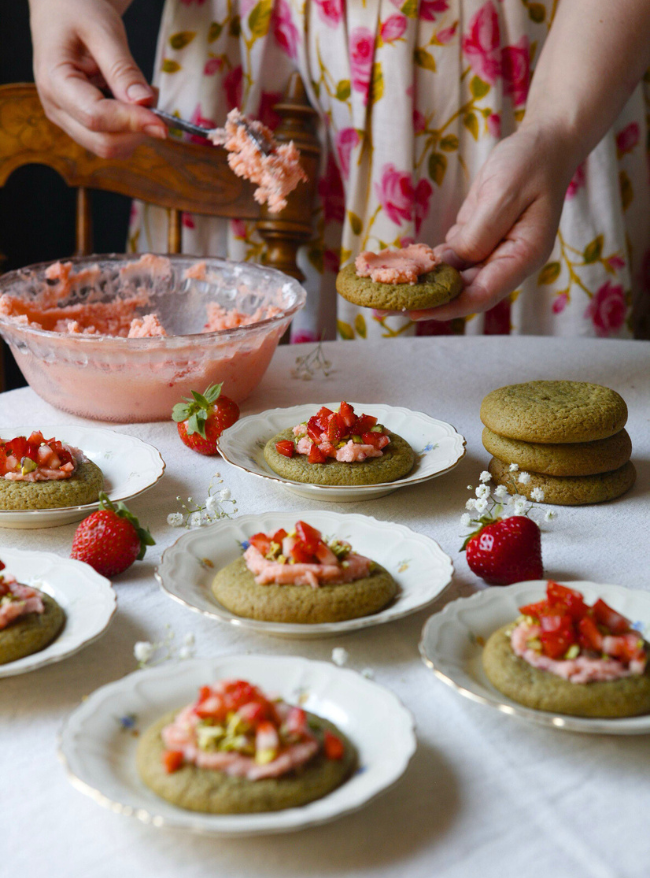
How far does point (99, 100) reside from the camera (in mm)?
1991

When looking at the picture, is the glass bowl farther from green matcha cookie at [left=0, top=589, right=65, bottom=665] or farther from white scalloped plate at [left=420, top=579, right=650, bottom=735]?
white scalloped plate at [left=420, top=579, right=650, bottom=735]

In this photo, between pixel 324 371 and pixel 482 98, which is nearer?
pixel 324 371

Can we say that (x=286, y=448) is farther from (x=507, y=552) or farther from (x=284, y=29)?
(x=284, y=29)

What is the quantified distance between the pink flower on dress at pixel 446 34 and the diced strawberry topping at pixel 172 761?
7.22 feet

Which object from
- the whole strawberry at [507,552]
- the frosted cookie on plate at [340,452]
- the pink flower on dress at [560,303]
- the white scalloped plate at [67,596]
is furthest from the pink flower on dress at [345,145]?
the white scalloped plate at [67,596]

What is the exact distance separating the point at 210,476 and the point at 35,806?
801 millimetres

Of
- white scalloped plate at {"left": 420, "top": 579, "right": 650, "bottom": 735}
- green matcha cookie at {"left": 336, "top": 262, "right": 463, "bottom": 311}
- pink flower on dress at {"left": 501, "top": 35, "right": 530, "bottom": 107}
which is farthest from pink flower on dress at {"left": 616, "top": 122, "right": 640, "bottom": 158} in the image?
white scalloped plate at {"left": 420, "top": 579, "right": 650, "bottom": 735}

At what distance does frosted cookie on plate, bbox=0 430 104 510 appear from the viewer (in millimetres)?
1300

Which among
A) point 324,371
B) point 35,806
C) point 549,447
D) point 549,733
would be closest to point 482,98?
point 324,371

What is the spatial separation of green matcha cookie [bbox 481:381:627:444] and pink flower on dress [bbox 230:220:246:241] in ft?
4.95

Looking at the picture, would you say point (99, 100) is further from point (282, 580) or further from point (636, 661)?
point (636, 661)

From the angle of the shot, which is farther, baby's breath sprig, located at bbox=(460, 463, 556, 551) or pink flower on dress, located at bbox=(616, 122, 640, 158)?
pink flower on dress, located at bbox=(616, 122, 640, 158)

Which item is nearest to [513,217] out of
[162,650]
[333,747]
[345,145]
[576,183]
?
[576,183]

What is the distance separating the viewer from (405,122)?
2.39m
